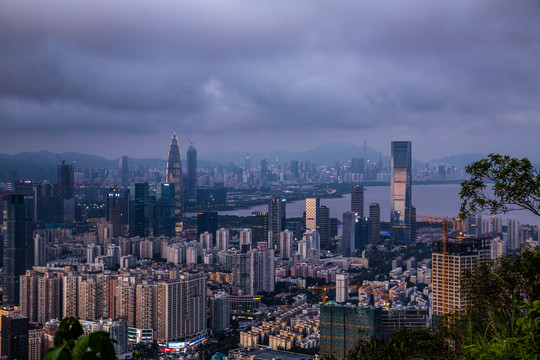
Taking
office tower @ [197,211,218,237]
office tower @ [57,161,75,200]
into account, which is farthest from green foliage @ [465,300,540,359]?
office tower @ [57,161,75,200]

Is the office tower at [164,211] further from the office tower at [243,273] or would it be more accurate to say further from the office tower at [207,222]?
the office tower at [243,273]

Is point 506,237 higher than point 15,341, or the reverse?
point 506,237

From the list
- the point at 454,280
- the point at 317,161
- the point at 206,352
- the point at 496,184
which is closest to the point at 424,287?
the point at 454,280

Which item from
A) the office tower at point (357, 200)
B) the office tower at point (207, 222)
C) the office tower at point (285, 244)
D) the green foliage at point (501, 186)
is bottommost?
the office tower at point (285, 244)

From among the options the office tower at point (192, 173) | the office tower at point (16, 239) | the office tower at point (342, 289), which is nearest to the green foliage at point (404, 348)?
the office tower at point (342, 289)

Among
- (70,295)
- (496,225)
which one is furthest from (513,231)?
(70,295)

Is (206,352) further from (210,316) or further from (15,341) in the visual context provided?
(15,341)

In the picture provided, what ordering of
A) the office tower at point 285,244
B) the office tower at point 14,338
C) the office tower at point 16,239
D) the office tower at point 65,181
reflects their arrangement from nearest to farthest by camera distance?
the office tower at point 14,338 < the office tower at point 16,239 < the office tower at point 285,244 < the office tower at point 65,181
